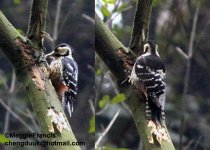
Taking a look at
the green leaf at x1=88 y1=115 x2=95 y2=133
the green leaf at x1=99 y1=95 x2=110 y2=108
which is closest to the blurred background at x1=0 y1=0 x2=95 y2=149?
the green leaf at x1=88 y1=115 x2=95 y2=133

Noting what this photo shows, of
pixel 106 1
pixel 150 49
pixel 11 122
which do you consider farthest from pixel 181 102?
pixel 11 122

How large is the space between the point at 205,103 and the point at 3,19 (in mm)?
709

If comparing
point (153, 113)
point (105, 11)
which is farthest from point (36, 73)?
point (105, 11)

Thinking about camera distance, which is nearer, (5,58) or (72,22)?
(5,58)

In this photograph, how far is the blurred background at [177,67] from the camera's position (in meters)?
1.40

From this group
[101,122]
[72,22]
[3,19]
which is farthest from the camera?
[101,122]

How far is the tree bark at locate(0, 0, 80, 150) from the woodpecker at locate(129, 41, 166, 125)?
243 millimetres

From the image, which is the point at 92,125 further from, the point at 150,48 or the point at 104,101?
the point at 150,48

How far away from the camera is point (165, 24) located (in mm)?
1475

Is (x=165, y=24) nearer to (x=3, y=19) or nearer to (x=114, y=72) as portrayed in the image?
(x=114, y=72)

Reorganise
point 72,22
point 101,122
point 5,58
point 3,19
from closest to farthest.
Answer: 1. point 3,19
2. point 5,58
3. point 72,22
4. point 101,122

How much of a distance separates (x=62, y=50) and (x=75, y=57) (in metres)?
0.06

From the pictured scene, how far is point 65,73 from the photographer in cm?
128

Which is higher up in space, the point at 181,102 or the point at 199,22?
the point at 199,22
